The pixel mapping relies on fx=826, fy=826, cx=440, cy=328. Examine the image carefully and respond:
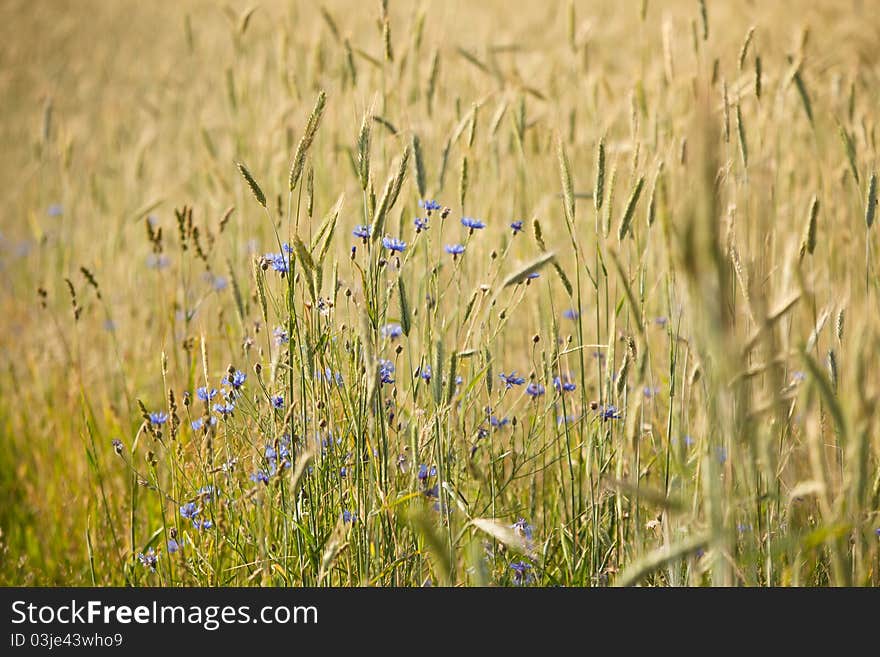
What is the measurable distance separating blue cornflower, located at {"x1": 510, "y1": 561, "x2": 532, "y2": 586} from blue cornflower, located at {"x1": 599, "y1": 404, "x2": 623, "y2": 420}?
12.4 inches

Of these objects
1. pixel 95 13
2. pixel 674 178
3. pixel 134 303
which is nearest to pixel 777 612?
pixel 674 178

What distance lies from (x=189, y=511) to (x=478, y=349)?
0.66 m

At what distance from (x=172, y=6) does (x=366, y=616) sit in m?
9.69

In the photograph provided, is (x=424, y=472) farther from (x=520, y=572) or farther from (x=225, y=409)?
(x=225, y=409)

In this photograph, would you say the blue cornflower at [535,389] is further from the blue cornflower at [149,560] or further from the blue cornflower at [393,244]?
the blue cornflower at [149,560]

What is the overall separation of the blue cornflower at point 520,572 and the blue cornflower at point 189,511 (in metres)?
0.62

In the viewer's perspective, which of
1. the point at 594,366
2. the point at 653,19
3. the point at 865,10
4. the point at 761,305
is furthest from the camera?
the point at 653,19

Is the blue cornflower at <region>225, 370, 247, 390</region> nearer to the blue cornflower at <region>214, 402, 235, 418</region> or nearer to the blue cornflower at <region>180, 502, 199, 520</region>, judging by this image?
the blue cornflower at <region>214, 402, 235, 418</region>

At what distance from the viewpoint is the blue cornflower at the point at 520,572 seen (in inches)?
60.9

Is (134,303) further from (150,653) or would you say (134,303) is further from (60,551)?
(150,653)

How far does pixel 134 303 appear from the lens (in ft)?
10.2

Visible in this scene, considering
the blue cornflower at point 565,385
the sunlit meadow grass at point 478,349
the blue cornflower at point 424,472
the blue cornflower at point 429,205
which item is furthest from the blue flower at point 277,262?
the blue cornflower at point 565,385

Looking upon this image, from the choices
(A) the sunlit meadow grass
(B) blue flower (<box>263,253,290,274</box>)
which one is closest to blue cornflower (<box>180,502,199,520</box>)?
(A) the sunlit meadow grass

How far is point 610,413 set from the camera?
1578 millimetres
